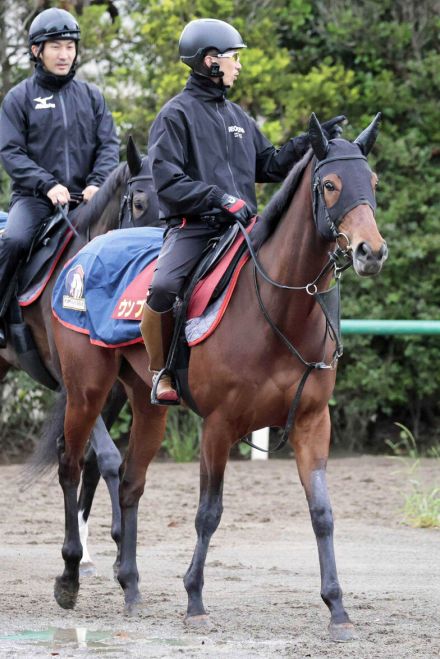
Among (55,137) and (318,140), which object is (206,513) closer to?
(318,140)

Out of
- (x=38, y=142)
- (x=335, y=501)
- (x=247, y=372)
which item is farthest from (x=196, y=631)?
(x=335, y=501)

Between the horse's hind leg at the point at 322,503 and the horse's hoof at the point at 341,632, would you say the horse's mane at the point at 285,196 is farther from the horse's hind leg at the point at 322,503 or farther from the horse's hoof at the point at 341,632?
the horse's hoof at the point at 341,632

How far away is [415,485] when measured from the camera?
10.3m

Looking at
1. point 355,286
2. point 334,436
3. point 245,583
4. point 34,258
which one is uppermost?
point 34,258

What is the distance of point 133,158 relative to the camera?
7.55 meters

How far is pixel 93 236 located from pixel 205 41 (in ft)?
6.43

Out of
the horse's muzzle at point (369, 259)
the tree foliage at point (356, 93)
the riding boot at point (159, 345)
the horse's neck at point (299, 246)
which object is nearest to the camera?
the horse's muzzle at point (369, 259)

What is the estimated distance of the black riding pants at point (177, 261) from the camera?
5.98 meters

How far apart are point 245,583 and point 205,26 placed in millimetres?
2921

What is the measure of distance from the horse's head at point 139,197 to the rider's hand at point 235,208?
5.04 feet

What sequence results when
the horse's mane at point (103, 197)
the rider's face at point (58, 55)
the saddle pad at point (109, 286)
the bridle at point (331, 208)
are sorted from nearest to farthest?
the bridle at point (331, 208)
the saddle pad at point (109, 286)
the horse's mane at point (103, 197)
the rider's face at point (58, 55)

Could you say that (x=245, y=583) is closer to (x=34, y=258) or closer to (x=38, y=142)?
(x=34, y=258)

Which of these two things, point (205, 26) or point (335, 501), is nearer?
point (205, 26)

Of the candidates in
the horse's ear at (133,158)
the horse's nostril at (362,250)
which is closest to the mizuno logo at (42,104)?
the horse's ear at (133,158)
